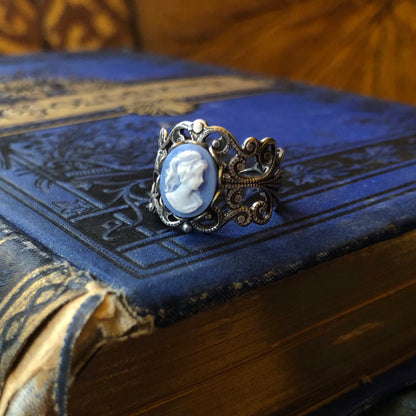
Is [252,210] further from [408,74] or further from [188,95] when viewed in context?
[408,74]

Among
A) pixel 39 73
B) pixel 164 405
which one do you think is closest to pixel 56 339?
pixel 164 405

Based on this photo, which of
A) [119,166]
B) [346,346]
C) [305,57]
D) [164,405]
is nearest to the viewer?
[164,405]

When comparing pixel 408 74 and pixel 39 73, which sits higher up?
pixel 39 73

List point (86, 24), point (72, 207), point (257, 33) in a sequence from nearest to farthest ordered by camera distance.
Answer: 1. point (72, 207)
2. point (257, 33)
3. point (86, 24)

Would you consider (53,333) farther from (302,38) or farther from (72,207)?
(302,38)

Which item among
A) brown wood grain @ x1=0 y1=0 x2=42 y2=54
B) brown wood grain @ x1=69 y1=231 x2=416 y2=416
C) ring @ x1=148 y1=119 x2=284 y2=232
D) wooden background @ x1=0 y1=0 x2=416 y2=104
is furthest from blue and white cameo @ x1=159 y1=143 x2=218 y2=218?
brown wood grain @ x1=0 y1=0 x2=42 y2=54

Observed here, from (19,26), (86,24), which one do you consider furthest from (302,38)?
(19,26)

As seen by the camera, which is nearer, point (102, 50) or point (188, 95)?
point (188, 95)

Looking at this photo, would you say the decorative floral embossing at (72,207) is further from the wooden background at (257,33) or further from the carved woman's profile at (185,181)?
Answer: the wooden background at (257,33)
